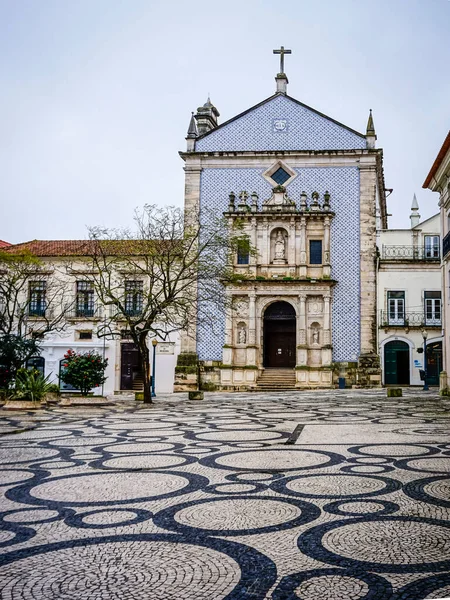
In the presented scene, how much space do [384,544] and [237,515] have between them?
4.06 feet

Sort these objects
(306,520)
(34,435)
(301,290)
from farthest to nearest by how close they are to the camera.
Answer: (301,290) → (34,435) → (306,520)

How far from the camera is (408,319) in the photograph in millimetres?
34188

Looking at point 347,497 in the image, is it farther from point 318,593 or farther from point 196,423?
point 196,423

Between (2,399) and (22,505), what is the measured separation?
13.5 m

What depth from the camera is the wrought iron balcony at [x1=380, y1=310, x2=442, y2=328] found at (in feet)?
111

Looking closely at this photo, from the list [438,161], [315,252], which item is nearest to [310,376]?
[315,252]

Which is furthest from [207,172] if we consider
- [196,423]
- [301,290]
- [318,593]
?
[318,593]

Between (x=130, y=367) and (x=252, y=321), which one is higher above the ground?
(x=252, y=321)

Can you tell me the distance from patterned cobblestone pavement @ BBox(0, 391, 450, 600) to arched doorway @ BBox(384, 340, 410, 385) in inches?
997

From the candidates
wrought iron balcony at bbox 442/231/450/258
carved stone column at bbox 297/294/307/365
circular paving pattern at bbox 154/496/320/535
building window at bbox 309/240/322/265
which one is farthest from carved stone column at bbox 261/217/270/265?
circular paving pattern at bbox 154/496/320/535

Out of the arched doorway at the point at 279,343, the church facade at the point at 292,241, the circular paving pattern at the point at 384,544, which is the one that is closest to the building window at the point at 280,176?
the church facade at the point at 292,241

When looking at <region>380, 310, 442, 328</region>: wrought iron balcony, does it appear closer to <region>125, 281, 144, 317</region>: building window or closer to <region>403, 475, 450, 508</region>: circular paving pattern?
<region>125, 281, 144, 317</region>: building window

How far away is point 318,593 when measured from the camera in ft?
10.1

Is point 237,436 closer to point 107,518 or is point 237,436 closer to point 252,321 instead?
point 107,518
